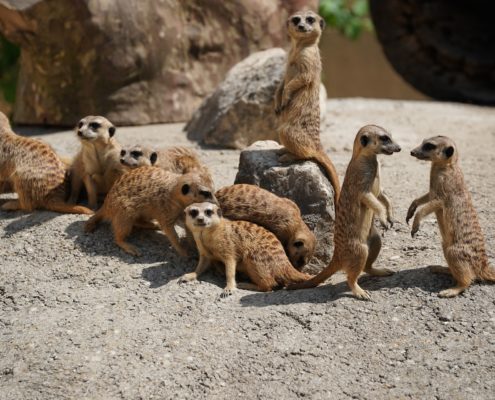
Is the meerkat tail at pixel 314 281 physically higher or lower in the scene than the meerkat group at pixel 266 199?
lower

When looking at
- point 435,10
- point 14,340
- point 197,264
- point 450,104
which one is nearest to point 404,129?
point 450,104

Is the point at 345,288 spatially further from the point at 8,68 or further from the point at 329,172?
the point at 8,68

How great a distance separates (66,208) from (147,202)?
2.08 ft

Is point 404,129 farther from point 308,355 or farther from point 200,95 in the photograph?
point 308,355

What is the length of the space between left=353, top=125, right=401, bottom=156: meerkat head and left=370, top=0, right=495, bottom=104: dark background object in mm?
5591

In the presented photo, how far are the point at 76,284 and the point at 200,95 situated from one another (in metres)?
3.74

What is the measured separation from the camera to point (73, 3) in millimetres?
6680

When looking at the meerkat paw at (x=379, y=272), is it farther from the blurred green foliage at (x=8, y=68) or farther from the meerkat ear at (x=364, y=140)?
the blurred green foliage at (x=8, y=68)

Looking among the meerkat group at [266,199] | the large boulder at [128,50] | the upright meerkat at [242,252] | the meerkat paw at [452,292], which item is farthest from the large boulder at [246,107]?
the meerkat paw at [452,292]

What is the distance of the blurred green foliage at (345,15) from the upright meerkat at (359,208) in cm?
704

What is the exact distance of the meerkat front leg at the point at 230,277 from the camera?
12.5ft

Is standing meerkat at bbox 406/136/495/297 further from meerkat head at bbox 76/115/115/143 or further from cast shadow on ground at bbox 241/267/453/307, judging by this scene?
meerkat head at bbox 76/115/115/143

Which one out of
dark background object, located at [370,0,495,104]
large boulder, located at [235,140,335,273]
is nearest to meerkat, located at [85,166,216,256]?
large boulder, located at [235,140,335,273]

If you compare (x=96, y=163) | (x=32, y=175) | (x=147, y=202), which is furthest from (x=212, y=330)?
(x=32, y=175)
